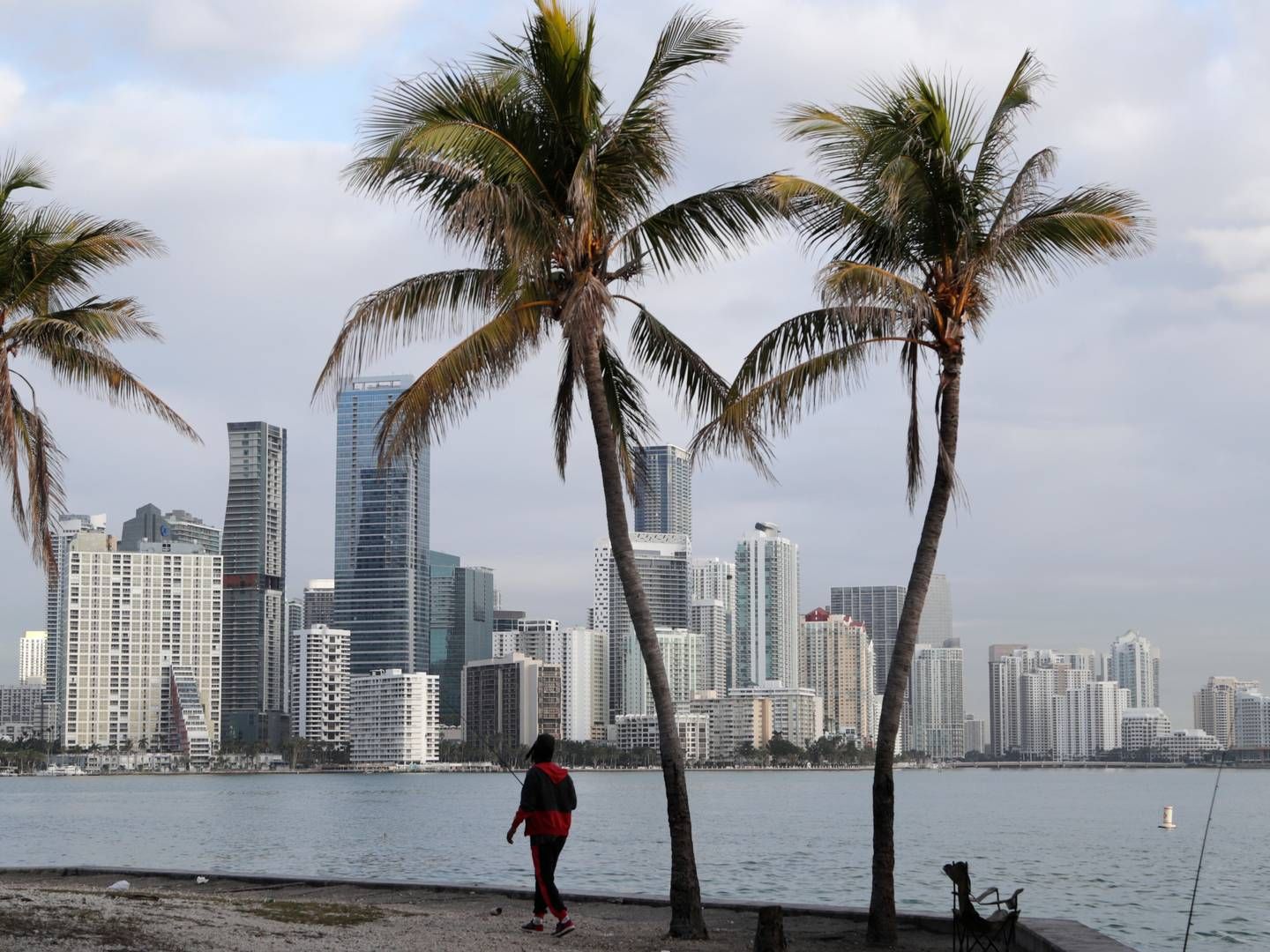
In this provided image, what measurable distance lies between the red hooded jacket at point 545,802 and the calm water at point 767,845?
1500cm

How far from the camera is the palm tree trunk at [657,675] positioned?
1317 cm

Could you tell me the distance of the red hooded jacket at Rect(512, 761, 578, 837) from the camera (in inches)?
511

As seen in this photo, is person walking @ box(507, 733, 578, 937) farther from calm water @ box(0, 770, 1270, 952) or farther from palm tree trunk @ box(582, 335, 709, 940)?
calm water @ box(0, 770, 1270, 952)

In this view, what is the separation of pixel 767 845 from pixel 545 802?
42834mm

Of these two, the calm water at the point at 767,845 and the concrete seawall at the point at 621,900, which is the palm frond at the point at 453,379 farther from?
the calm water at the point at 767,845

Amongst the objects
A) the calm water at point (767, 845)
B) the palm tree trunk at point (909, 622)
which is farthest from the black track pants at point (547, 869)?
the calm water at point (767, 845)

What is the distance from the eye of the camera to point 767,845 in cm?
5419

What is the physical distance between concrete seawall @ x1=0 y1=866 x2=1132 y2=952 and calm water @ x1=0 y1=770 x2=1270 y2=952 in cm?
Result: 1128

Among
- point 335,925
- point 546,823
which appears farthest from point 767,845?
point 546,823

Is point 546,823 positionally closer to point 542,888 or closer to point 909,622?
point 542,888

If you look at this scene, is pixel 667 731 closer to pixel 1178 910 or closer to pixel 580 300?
pixel 580 300

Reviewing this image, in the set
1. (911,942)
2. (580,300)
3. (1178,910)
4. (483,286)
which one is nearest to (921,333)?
(580,300)

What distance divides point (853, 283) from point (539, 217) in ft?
9.30

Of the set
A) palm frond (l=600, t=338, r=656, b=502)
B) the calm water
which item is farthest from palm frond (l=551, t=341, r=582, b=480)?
the calm water
